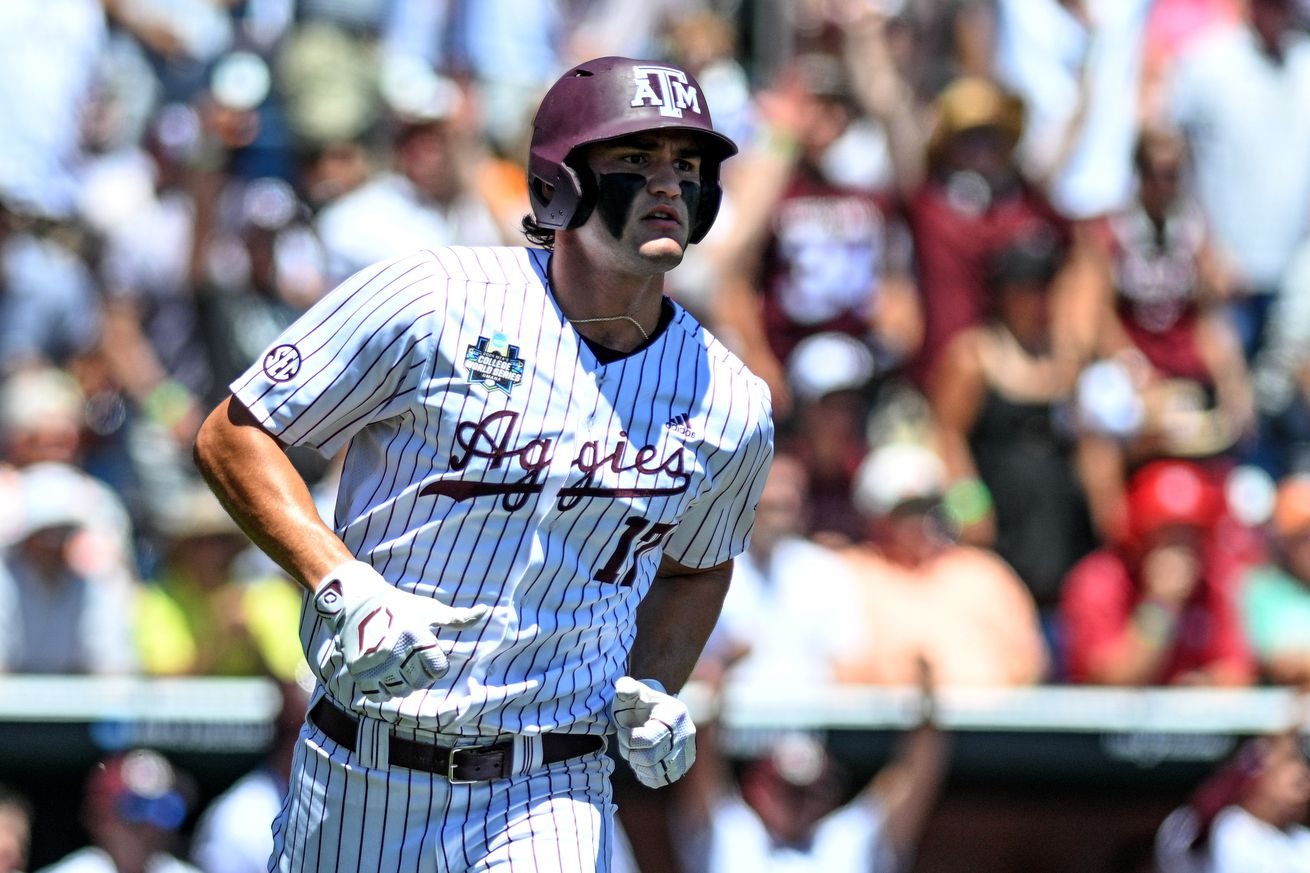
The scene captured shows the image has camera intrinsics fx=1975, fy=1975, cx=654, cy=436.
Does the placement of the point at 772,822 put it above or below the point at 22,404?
below

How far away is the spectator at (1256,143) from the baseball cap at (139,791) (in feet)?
16.6

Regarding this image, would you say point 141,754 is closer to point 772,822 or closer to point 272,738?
point 272,738

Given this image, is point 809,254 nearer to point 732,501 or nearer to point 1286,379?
point 1286,379

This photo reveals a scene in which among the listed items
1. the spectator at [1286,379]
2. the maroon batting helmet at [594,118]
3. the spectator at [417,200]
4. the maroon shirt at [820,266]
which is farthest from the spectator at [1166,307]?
the maroon batting helmet at [594,118]

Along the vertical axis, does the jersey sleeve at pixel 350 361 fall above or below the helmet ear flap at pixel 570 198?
below

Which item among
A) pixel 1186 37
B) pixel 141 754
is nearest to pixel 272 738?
pixel 141 754

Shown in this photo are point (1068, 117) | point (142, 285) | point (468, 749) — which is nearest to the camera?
point (468, 749)

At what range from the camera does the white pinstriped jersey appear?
10.9 ft

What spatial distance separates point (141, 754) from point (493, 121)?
144 inches

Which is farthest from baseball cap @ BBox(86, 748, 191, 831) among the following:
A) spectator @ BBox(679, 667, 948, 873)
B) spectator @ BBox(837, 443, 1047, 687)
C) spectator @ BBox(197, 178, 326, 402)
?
spectator @ BBox(837, 443, 1047, 687)

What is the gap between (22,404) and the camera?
686cm

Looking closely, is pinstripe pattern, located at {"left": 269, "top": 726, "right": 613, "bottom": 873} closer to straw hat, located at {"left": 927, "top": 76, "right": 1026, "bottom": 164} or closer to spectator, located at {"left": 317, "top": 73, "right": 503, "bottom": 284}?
spectator, located at {"left": 317, "top": 73, "right": 503, "bottom": 284}

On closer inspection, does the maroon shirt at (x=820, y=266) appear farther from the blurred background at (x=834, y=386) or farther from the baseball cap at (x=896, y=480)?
the baseball cap at (x=896, y=480)

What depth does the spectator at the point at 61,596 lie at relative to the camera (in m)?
6.38
